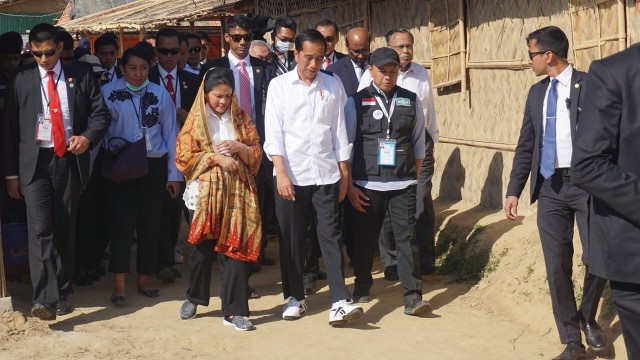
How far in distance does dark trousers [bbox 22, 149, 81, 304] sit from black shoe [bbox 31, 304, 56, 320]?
4 cm

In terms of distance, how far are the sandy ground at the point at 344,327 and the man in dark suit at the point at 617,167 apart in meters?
2.85

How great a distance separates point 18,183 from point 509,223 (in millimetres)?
4487

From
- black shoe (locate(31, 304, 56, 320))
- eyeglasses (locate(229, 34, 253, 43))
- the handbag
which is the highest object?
eyeglasses (locate(229, 34, 253, 43))

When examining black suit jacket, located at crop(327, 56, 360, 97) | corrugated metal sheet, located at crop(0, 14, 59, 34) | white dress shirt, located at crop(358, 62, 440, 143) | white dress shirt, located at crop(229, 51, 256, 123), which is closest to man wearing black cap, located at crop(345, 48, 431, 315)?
white dress shirt, located at crop(358, 62, 440, 143)

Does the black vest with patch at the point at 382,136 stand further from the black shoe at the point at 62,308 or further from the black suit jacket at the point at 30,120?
the black shoe at the point at 62,308

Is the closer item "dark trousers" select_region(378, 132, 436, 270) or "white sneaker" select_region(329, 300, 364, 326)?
"white sneaker" select_region(329, 300, 364, 326)

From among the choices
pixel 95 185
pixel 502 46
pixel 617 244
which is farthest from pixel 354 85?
pixel 617 244

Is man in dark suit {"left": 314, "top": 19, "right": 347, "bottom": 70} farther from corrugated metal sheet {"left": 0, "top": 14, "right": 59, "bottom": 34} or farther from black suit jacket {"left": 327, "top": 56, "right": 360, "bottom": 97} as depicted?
corrugated metal sheet {"left": 0, "top": 14, "right": 59, "bottom": 34}

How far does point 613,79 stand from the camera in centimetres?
370

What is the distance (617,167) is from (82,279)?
6265 millimetres

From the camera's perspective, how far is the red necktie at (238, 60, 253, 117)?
844 centimetres

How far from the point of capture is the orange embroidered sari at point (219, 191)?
7219 millimetres

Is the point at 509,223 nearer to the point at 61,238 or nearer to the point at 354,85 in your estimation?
the point at 354,85

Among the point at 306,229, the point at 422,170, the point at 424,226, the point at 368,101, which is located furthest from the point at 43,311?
the point at 422,170
